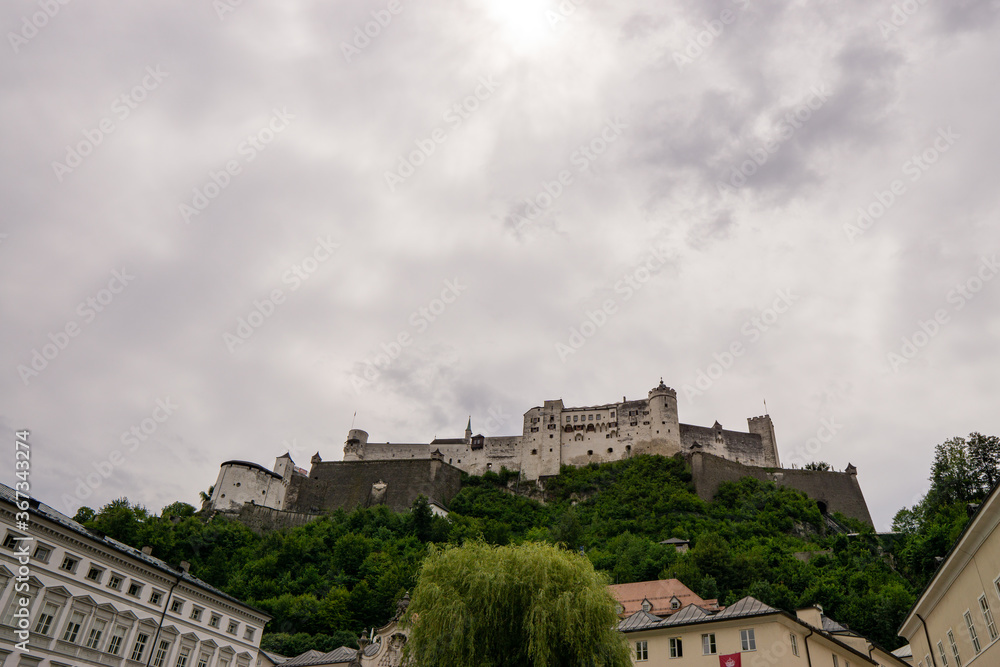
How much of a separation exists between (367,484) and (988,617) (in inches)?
3322

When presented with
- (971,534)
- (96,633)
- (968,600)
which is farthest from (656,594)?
(96,633)

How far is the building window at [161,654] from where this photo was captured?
115ft

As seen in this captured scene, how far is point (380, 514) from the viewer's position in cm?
8725

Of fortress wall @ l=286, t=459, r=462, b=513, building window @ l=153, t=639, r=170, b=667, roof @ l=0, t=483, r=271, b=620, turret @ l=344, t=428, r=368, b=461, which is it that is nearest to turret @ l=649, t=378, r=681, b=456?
fortress wall @ l=286, t=459, r=462, b=513

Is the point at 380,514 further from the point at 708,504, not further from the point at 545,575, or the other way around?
the point at 545,575

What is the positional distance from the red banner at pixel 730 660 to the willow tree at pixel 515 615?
24.2ft

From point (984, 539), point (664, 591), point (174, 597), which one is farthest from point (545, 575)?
point (664, 591)

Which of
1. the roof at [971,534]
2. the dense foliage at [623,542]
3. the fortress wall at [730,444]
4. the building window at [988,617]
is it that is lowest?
the building window at [988,617]

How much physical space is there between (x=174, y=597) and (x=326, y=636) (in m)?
22.6

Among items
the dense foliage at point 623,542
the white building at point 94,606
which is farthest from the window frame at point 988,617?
the white building at point 94,606

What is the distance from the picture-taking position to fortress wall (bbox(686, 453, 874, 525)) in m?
91.9

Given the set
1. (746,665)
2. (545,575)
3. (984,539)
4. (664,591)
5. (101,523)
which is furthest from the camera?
(101,523)

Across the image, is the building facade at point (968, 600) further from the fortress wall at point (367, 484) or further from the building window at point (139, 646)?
the fortress wall at point (367, 484)

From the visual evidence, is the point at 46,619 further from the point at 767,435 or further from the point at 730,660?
the point at 767,435
